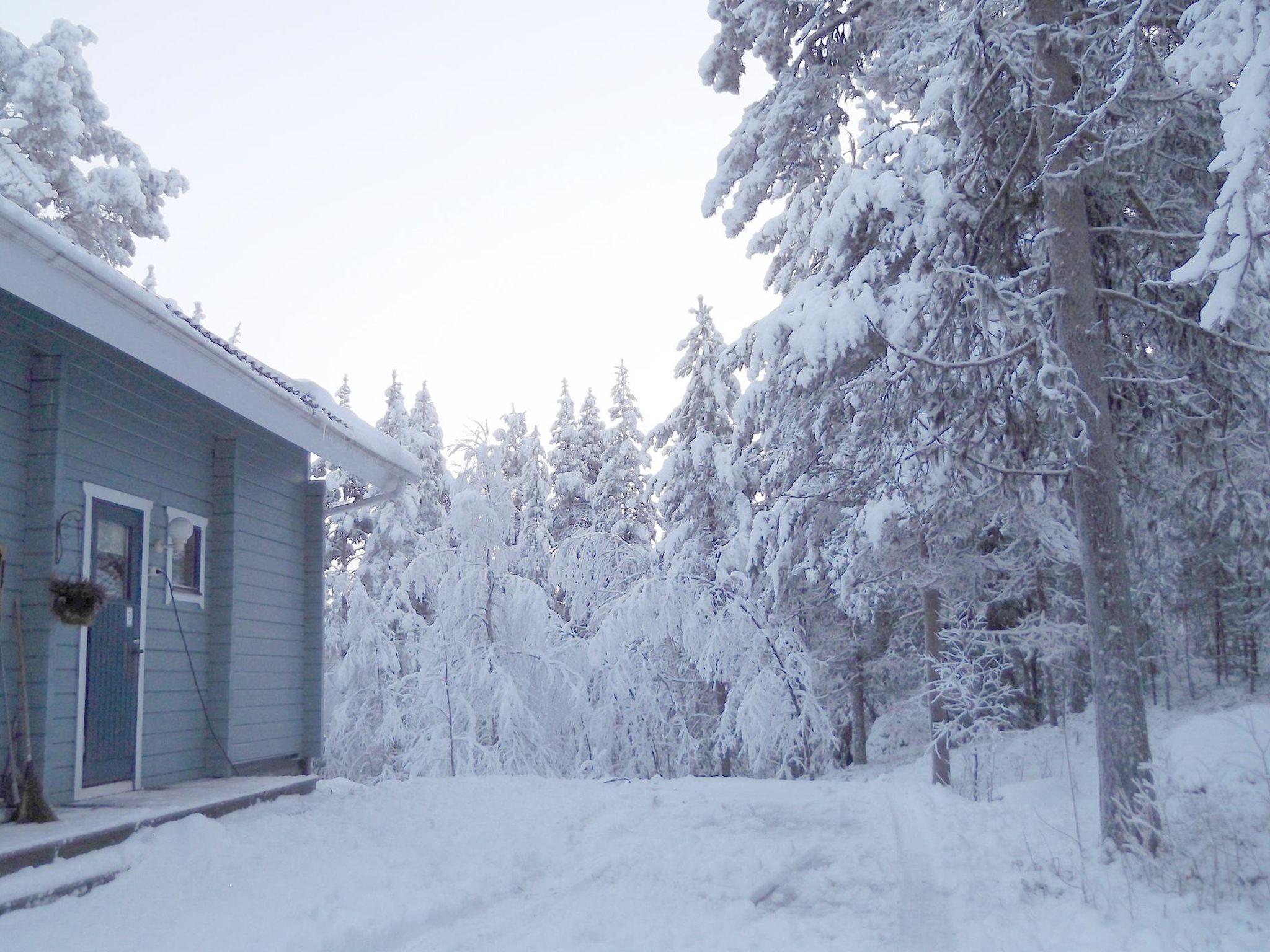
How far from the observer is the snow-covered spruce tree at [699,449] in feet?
65.7

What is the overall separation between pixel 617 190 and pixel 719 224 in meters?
4.26

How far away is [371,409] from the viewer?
29.5 m

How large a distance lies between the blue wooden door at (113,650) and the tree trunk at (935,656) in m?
8.22

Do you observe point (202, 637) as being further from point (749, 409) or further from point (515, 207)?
point (515, 207)

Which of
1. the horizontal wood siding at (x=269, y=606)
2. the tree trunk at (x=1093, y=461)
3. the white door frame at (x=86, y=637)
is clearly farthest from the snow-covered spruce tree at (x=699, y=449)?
the white door frame at (x=86, y=637)

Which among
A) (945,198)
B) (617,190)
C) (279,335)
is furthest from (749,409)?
(279,335)

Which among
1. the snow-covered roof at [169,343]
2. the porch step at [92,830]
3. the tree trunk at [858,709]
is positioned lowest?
the tree trunk at [858,709]

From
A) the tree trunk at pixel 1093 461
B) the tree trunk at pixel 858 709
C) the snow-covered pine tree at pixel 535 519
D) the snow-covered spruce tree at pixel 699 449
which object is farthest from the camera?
the snow-covered spruce tree at pixel 699 449

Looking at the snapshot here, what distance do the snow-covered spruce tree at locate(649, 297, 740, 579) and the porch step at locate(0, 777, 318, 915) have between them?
40.5 feet

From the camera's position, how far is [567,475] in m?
30.8

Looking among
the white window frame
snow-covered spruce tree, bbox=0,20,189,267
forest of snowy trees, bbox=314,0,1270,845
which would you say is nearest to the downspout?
the white window frame

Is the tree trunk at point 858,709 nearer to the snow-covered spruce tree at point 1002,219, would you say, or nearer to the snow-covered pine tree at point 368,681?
the snow-covered pine tree at point 368,681

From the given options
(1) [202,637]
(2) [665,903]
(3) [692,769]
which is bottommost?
(3) [692,769]

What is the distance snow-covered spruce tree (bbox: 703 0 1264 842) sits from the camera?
709 centimetres
